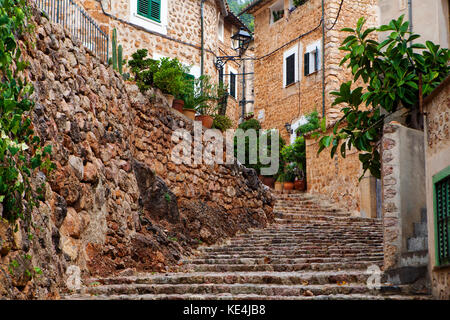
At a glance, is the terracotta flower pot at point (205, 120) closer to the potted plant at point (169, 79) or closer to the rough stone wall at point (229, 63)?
the potted plant at point (169, 79)

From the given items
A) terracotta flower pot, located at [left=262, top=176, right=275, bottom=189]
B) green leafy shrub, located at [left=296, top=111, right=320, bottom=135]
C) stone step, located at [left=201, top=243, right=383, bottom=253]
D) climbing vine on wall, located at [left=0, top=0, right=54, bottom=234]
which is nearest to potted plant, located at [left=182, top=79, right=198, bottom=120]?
stone step, located at [left=201, top=243, right=383, bottom=253]

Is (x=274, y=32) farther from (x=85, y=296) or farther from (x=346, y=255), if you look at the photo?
(x=85, y=296)

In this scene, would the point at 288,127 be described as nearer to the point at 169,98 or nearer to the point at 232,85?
the point at 232,85

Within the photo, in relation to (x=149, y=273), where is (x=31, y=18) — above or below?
above

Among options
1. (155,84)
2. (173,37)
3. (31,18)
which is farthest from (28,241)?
(173,37)

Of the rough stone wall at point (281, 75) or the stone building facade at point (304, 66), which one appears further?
the rough stone wall at point (281, 75)

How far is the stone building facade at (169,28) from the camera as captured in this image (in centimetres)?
1569

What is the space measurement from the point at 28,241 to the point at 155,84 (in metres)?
6.67

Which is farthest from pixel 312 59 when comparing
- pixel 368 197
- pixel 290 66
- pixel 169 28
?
pixel 368 197

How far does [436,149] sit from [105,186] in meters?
4.84

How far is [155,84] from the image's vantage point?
11867 millimetres

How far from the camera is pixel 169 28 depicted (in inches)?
671

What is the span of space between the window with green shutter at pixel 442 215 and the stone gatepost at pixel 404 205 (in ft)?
2.61

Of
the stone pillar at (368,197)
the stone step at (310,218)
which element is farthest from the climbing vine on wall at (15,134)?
the stone pillar at (368,197)
